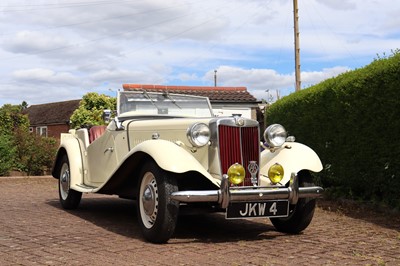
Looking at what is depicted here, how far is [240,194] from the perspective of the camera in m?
5.35

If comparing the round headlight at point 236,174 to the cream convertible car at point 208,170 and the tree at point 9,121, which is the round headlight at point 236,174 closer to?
the cream convertible car at point 208,170

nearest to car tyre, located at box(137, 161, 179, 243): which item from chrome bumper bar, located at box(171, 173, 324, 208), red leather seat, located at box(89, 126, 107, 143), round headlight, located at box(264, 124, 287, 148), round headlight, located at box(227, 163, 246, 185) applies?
chrome bumper bar, located at box(171, 173, 324, 208)

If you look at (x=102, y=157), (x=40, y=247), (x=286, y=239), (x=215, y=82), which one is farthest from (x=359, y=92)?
(x=215, y=82)

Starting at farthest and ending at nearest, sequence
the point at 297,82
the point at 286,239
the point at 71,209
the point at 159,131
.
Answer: the point at 297,82 < the point at 71,209 < the point at 159,131 < the point at 286,239

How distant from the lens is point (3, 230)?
6.27 m

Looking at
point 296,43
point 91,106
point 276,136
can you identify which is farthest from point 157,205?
point 91,106

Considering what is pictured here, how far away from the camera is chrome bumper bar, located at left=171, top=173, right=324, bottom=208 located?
525 centimetres

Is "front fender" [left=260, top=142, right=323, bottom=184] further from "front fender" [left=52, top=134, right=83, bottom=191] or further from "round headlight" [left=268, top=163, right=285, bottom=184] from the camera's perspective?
→ "front fender" [left=52, top=134, right=83, bottom=191]

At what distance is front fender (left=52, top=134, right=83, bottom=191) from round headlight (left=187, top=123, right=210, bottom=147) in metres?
2.46

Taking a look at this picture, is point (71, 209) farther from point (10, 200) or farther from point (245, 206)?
point (245, 206)

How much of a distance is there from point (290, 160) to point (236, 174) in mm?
Answer: 920

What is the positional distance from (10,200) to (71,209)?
2070 mm

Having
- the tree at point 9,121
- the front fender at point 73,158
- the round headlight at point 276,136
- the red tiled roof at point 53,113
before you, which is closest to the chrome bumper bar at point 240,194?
the round headlight at point 276,136

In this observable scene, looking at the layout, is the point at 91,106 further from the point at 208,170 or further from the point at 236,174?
the point at 236,174
